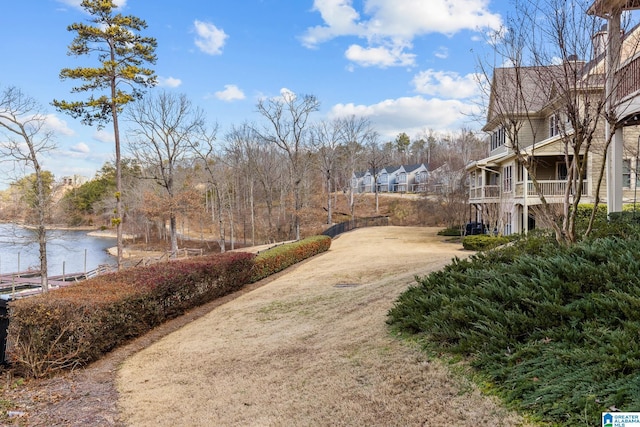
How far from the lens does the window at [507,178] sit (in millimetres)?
21078

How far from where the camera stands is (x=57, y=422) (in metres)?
4.23

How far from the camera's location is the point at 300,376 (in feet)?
15.7

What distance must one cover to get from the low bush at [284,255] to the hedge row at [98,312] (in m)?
3.29

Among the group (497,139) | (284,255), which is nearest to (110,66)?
(284,255)

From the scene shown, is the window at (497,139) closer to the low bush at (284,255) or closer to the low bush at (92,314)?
the low bush at (284,255)

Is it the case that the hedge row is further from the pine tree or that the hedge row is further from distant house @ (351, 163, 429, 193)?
distant house @ (351, 163, 429, 193)

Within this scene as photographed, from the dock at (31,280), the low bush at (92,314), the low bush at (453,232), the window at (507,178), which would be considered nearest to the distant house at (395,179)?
the low bush at (453,232)

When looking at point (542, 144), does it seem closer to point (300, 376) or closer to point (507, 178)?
point (507, 178)

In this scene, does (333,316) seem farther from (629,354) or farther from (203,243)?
(203,243)

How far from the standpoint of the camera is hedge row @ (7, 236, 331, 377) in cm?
596

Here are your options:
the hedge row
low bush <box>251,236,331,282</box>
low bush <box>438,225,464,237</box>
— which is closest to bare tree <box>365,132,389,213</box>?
low bush <box>438,225,464,237</box>

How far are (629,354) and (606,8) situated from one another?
6.14m

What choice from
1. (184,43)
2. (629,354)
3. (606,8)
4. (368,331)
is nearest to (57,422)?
(368,331)

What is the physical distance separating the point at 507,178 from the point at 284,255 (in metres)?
12.9
